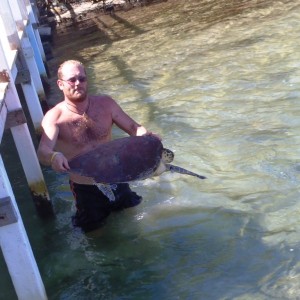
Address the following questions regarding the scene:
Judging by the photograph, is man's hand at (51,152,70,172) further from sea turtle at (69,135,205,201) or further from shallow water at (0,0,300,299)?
shallow water at (0,0,300,299)

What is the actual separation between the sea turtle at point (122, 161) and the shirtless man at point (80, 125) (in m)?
0.32

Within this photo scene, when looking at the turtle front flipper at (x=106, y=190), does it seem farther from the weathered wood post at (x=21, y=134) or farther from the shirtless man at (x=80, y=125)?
the weathered wood post at (x=21, y=134)

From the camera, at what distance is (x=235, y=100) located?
8844mm

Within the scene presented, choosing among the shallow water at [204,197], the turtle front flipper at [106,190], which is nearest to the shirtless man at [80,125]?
the turtle front flipper at [106,190]

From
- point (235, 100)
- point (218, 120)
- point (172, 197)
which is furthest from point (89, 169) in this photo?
point (235, 100)

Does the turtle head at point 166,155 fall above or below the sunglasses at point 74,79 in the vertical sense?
below

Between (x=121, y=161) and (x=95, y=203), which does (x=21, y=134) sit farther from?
(x=121, y=161)

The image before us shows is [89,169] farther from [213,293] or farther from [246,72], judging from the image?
[246,72]

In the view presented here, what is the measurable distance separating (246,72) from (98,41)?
19.6 ft

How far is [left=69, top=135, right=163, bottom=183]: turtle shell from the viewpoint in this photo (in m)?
4.98

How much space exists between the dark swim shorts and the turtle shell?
600mm

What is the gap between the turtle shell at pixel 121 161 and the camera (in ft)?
16.4

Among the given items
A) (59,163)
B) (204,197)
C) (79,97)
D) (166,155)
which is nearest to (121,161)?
(166,155)

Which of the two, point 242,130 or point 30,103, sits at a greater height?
point 30,103
